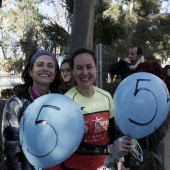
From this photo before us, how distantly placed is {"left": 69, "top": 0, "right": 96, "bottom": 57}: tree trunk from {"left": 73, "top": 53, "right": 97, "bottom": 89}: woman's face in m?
2.39

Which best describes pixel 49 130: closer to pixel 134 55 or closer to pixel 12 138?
pixel 12 138

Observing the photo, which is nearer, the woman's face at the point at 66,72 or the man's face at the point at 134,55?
the woman's face at the point at 66,72

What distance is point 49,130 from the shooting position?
1822 mm

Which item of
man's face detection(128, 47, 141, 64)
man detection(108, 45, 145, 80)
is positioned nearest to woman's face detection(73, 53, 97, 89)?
man detection(108, 45, 145, 80)

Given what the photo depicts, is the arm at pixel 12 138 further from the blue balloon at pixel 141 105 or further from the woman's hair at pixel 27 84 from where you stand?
the blue balloon at pixel 141 105

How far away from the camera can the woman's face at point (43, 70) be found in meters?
2.17

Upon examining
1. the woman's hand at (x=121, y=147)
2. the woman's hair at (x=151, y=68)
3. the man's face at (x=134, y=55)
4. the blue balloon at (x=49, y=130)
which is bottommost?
the woman's hand at (x=121, y=147)

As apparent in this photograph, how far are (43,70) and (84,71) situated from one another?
31 centimetres

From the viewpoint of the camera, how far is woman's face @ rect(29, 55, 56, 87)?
2.17 m

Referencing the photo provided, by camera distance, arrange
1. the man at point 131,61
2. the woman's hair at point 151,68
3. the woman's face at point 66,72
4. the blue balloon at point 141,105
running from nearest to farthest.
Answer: the blue balloon at point 141,105
the woman's hair at point 151,68
the woman's face at point 66,72
the man at point 131,61

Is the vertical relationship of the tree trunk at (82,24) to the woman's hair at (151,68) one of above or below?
above

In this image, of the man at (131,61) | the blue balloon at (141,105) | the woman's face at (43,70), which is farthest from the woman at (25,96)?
the man at (131,61)

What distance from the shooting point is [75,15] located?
15.5ft

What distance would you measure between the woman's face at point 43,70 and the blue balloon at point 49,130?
0.28 meters
